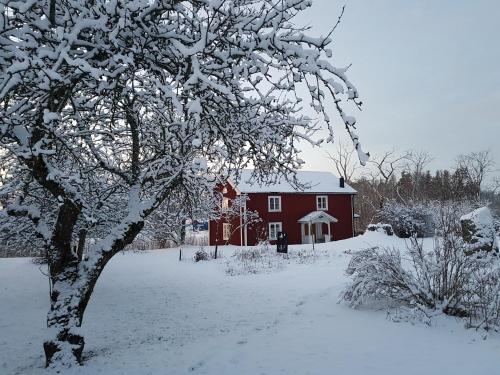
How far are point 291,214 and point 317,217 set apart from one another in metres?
2.30

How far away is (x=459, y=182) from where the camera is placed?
60844mm

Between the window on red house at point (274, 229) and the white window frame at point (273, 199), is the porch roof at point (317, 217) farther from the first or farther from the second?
the white window frame at point (273, 199)

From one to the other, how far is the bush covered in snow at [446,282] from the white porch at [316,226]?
1017 inches

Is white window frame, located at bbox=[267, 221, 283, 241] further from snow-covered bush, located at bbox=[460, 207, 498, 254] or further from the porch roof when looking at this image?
snow-covered bush, located at bbox=[460, 207, 498, 254]

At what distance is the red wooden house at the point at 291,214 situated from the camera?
3241 cm

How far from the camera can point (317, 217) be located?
33.3 metres

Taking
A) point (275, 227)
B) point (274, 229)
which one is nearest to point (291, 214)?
point (275, 227)

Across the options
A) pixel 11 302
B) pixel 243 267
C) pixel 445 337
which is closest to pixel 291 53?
pixel 445 337

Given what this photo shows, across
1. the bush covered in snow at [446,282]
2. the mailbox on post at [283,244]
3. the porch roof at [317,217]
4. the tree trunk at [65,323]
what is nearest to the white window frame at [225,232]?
the porch roof at [317,217]

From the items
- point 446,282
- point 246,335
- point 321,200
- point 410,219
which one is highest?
point 321,200

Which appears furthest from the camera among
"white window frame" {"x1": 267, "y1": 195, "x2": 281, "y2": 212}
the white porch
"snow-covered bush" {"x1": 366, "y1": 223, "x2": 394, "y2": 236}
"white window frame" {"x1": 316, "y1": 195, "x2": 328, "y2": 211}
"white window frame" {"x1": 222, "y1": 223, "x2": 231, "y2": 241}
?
"white window frame" {"x1": 316, "y1": 195, "x2": 328, "y2": 211}

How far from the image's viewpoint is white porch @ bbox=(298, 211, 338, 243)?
3334cm

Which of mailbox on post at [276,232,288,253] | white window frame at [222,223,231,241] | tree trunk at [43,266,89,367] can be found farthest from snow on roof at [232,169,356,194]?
tree trunk at [43,266,89,367]

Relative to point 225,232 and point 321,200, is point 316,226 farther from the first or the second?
point 225,232
